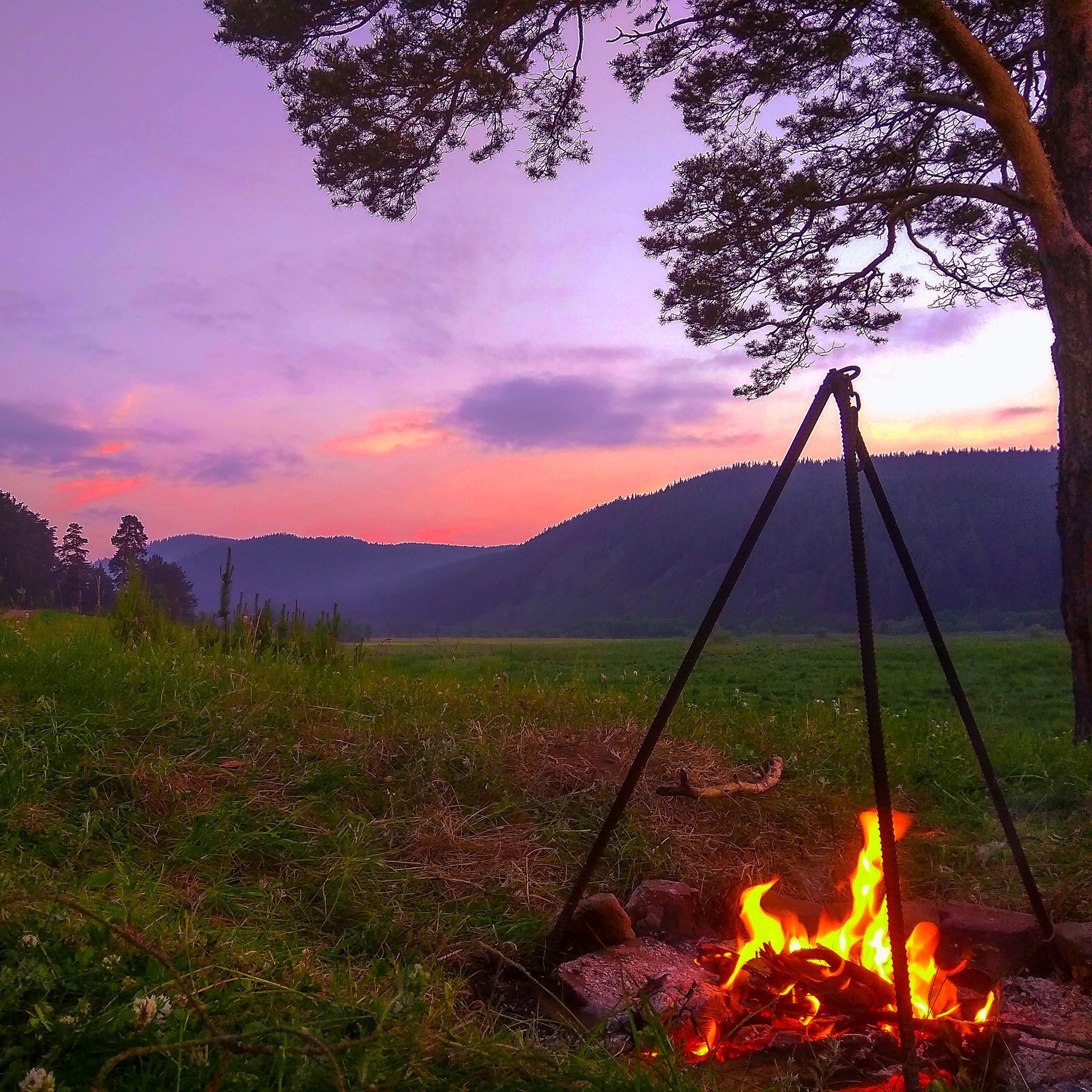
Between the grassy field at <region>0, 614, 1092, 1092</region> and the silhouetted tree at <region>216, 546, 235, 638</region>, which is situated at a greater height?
the silhouetted tree at <region>216, 546, 235, 638</region>

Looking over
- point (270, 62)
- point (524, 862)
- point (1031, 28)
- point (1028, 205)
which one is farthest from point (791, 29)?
point (524, 862)

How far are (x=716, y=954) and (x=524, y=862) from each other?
1226 millimetres

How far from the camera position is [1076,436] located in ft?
20.0

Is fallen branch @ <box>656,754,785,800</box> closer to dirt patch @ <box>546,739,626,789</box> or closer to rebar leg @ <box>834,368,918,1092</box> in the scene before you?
dirt patch @ <box>546,739,626,789</box>

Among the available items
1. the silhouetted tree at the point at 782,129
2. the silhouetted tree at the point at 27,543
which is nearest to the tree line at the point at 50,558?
the silhouetted tree at the point at 27,543

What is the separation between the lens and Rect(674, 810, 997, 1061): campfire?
2678 millimetres

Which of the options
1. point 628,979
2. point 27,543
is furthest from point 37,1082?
point 27,543

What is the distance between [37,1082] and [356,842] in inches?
82.6

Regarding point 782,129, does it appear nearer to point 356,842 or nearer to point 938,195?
point 938,195

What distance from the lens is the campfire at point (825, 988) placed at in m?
2.68

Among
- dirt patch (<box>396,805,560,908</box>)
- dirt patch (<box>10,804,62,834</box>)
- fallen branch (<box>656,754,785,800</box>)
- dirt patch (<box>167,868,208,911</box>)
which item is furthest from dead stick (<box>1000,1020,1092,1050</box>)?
dirt patch (<box>10,804,62,834</box>)

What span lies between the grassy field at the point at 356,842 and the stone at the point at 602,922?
0.24 meters

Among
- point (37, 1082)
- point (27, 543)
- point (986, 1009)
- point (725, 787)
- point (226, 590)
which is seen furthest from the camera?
point (27, 543)

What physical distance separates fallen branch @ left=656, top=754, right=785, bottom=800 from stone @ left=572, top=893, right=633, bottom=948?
616 millimetres
